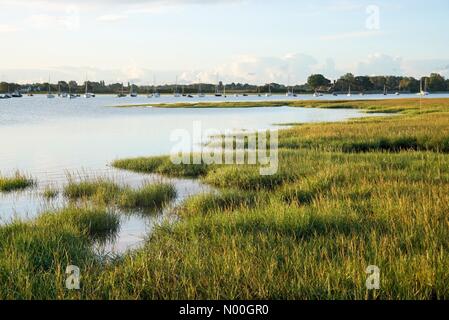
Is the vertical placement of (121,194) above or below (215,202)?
below

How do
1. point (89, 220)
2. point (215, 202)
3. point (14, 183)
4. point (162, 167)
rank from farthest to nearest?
point (162, 167) → point (14, 183) → point (215, 202) → point (89, 220)

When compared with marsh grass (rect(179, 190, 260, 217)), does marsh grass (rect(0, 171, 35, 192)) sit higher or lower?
lower

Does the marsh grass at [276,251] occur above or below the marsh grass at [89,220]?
above

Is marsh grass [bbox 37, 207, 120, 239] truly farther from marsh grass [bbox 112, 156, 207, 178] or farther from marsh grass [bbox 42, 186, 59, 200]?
marsh grass [bbox 112, 156, 207, 178]

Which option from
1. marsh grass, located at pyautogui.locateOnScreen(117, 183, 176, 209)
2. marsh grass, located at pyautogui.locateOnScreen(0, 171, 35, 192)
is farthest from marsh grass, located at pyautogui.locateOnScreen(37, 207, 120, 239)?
marsh grass, located at pyautogui.locateOnScreen(0, 171, 35, 192)

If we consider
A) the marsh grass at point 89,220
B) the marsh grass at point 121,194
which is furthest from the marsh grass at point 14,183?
the marsh grass at point 89,220

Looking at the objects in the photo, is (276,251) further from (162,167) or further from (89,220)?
(162,167)

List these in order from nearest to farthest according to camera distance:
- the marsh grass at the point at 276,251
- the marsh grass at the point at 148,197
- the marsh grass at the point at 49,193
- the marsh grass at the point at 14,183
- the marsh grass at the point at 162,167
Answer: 1. the marsh grass at the point at 276,251
2. the marsh grass at the point at 148,197
3. the marsh grass at the point at 49,193
4. the marsh grass at the point at 14,183
5. the marsh grass at the point at 162,167

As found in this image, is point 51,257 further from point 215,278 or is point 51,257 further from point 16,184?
point 16,184

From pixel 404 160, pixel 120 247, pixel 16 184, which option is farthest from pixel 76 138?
pixel 120 247

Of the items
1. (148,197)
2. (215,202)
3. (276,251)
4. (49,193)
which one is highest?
(276,251)

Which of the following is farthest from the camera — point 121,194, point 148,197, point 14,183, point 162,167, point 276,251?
point 162,167

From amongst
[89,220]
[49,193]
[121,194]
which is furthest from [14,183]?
[89,220]

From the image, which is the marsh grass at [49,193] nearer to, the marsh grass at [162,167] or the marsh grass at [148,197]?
the marsh grass at [148,197]
